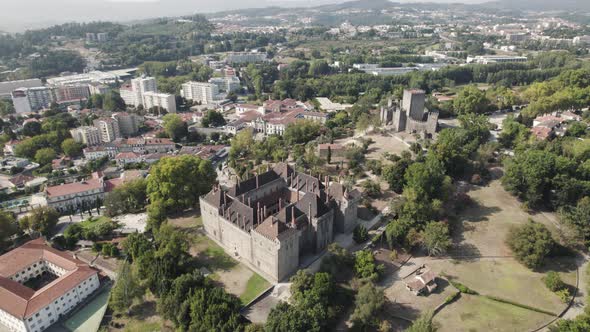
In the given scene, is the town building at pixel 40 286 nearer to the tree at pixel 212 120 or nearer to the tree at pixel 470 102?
the tree at pixel 212 120

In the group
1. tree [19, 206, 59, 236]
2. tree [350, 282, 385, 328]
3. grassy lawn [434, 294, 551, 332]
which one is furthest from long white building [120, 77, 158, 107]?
grassy lawn [434, 294, 551, 332]

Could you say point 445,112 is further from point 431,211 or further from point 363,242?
point 363,242

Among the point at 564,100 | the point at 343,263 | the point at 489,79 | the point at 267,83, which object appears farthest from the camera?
the point at 267,83

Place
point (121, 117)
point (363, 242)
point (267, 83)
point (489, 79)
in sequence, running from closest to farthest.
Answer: point (363, 242) → point (121, 117) → point (489, 79) → point (267, 83)

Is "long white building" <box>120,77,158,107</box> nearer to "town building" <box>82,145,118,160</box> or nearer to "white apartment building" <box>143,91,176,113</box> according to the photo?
"white apartment building" <box>143,91,176,113</box>

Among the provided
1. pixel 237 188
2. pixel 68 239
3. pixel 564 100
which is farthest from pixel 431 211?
pixel 564 100
